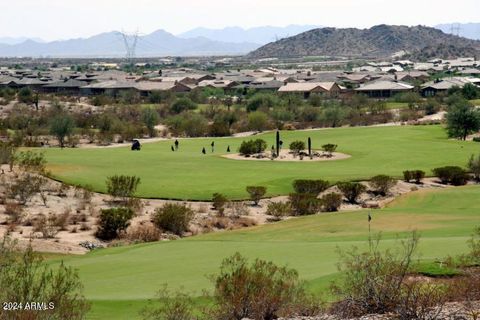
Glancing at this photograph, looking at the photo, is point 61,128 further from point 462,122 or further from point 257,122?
point 462,122

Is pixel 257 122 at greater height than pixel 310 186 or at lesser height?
lesser

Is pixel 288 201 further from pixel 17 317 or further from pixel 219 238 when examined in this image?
pixel 17 317

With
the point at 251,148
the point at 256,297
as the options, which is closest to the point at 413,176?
the point at 251,148

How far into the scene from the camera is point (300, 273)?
61.9 feet

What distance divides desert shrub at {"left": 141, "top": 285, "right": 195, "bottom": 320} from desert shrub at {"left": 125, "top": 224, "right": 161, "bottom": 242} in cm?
1509

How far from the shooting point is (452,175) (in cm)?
4756

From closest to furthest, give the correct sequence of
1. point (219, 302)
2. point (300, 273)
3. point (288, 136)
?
point (219, 302) < point (300, 273) < point (288, 136)

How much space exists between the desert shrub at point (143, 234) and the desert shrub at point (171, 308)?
15.1m

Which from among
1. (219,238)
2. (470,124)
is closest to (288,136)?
(470,124)

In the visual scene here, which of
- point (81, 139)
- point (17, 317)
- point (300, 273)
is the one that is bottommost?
point (81, 139)

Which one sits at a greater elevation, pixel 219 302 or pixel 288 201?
pixel 219 302

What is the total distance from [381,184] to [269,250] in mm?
22578

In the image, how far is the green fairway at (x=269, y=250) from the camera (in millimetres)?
18031

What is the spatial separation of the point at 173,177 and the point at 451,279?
33.1 m
